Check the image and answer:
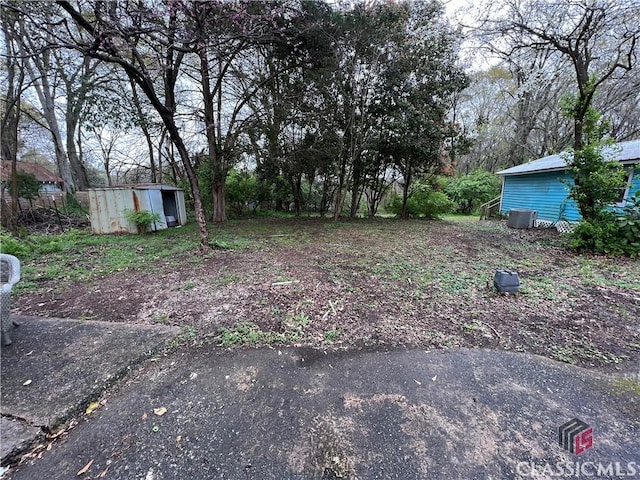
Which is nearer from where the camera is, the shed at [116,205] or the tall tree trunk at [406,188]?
the shed at [116,205]

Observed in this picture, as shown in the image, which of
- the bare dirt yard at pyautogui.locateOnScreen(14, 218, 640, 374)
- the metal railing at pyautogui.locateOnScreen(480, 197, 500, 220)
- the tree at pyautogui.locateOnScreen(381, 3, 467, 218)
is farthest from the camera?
the metal railing at pyautogui.locateOnScreen(480, 197, 500, 220)

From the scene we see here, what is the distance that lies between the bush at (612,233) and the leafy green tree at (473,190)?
394 inches

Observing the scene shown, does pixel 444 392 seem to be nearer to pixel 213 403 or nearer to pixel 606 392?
pixel 606 392

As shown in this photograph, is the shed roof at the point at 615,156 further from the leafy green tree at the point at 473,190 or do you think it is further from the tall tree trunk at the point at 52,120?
the tall tree trunk at the point at 52,120

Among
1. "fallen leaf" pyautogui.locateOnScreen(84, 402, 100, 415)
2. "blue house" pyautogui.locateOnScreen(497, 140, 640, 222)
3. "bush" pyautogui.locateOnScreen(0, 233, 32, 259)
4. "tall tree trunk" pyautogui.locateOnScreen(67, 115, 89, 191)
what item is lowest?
"fallen leaf" pyautogui.locateOnScreen(84, 402, 100, 415)

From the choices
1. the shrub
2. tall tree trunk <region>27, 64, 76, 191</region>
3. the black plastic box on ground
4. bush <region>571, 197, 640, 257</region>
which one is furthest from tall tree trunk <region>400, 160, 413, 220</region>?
tall tree trunk <region>27, 64, 76, 191</region>

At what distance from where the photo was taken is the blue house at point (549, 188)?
22.7 feet

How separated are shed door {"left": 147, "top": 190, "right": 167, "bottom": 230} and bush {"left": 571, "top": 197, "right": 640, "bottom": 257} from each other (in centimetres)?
981

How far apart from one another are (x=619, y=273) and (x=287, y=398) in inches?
202

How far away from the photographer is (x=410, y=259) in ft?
15.1

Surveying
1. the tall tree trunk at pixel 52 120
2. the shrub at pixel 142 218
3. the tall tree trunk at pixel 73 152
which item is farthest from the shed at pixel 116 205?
the tall tree trunk at pixel 73 152

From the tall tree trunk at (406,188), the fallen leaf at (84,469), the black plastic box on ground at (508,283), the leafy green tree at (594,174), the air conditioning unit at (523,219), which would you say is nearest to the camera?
the fallen leaf at (84,469)

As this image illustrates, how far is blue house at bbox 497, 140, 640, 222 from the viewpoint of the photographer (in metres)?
6.93

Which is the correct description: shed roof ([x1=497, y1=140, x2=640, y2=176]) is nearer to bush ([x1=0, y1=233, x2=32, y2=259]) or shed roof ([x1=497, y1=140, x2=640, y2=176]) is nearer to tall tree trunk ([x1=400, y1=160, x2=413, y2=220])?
tall tree trunk ([x1=400, y1=160, x2=413, y2=220])
